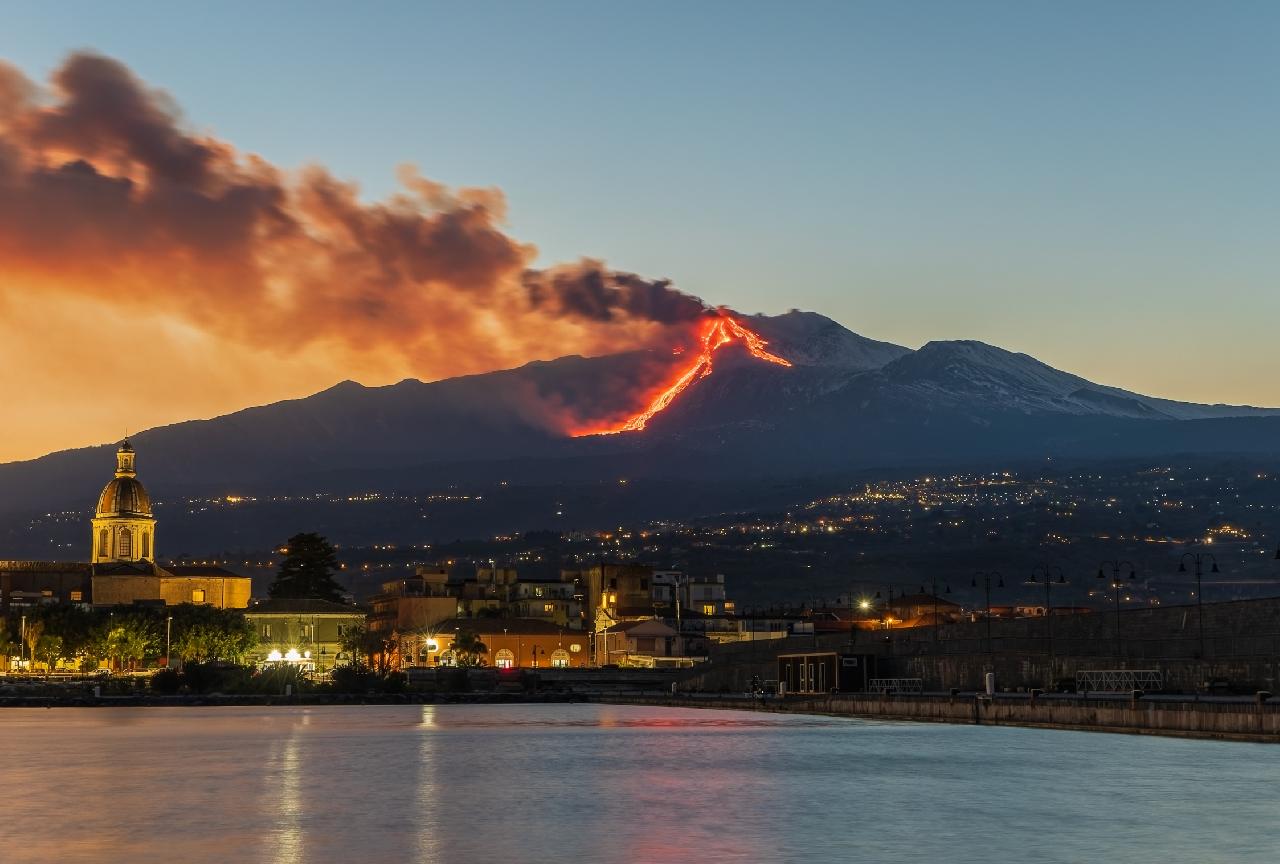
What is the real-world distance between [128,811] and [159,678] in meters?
129

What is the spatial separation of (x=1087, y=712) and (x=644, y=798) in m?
34.9

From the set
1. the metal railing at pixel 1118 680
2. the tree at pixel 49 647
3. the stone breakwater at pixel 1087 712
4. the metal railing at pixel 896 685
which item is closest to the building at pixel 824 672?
the metal railing at pixel 896 685

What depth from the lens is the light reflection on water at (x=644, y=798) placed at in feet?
145

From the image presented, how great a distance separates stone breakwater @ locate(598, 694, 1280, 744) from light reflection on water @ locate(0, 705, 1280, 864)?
85 cm

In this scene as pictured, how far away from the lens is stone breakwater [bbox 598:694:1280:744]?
244ft

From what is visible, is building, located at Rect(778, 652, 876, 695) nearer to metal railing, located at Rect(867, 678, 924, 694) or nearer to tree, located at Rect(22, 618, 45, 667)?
metal railing, located at Rect(867, 678, 924, 694)

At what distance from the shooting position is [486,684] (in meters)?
197

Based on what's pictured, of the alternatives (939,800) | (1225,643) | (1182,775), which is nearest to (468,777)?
(939,800)

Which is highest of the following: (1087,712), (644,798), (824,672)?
(824,672)

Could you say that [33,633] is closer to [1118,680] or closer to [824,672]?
[824,672]

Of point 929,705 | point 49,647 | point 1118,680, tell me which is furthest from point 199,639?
point 1118,680

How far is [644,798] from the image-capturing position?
59.6 m

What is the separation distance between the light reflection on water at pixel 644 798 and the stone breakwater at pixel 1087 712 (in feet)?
2.80

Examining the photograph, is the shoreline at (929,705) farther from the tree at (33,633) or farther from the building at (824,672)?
the tree at (33,633)
